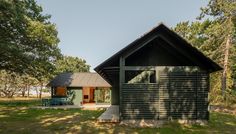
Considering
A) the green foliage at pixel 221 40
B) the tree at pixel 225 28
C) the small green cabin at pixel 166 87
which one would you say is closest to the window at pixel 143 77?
the small green cabin at pixel 166 87

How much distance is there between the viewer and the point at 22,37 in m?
26.5

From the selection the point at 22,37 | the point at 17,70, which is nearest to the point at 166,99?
the point at 22,37

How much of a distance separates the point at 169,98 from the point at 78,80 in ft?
74.0

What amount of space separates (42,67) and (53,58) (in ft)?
5.98

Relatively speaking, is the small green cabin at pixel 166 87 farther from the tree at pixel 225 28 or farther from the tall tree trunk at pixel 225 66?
the tree at pixel 225 28

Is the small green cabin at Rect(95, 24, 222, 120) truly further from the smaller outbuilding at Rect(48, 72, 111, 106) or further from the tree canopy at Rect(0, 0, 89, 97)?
the smaller outbuilding at Rect(48, 72, 111, 106)

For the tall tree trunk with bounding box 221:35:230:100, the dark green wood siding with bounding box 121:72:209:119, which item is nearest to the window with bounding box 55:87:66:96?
the tall tree trunk with bounding box 221:35:230:100

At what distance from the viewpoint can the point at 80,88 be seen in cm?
3538

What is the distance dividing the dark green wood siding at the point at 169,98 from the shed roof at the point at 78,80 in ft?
66.4

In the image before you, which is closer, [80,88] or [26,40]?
[26,40]

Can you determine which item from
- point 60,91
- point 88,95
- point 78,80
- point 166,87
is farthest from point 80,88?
point 166,87

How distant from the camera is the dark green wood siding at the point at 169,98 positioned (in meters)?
15.5

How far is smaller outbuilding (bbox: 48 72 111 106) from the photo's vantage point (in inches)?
1371

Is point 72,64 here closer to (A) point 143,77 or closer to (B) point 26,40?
(B) point 26,40
